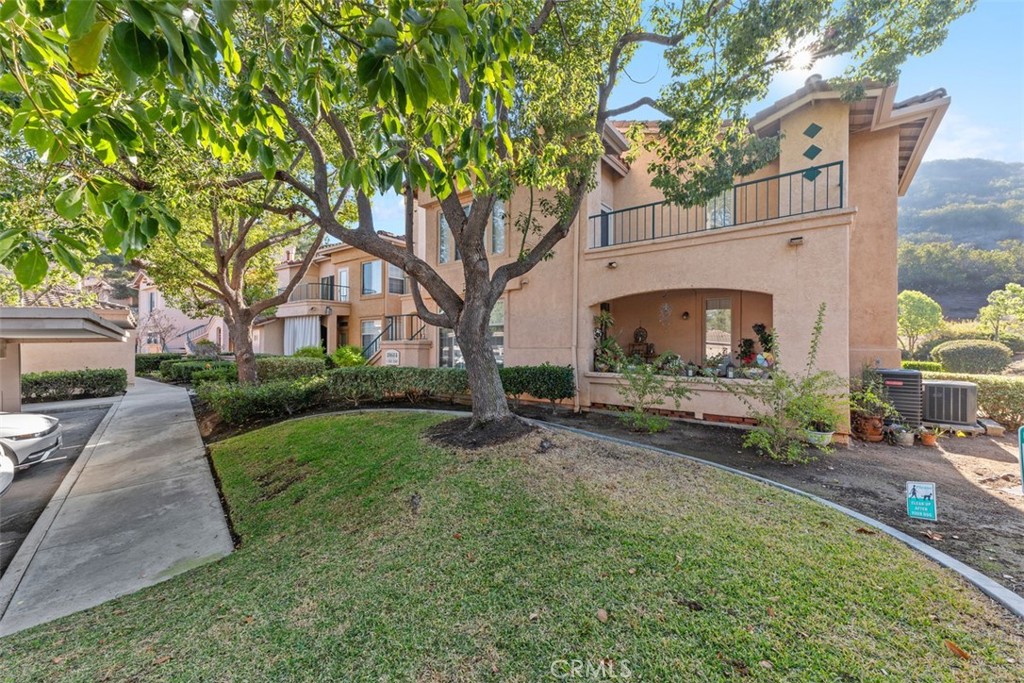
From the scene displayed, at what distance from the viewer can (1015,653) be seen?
2.49 meters

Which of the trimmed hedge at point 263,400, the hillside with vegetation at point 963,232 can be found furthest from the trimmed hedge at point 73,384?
the hillside with vegetation at point 963,232

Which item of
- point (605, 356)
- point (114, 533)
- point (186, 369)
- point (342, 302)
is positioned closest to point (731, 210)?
point (605, 356)

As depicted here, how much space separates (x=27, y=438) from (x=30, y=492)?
1223 mm

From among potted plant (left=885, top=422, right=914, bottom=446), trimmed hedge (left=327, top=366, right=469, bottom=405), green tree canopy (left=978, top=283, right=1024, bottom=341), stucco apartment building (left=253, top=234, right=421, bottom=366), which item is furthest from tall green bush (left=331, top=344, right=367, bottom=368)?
green tree canopy (left=978, top=283, right=1024, bottom=341)

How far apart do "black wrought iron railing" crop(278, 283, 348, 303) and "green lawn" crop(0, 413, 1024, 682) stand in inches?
755

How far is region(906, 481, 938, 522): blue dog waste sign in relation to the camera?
4.06m

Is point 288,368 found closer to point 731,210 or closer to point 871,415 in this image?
point 731,210

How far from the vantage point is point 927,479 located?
5.57 m

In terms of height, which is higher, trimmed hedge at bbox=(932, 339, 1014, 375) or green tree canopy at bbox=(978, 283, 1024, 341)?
green tree canopy at bbox=(978, 283, 1024, 341)

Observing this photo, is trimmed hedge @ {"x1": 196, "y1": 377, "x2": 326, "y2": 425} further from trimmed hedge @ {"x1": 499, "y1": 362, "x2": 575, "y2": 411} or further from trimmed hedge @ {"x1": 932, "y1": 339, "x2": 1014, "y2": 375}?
trimmed hedge @ {"x1": 932, "y1": 339, "x2": 1014, "y2": 375}

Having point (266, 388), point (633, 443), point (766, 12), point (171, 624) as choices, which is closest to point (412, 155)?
point (171, 624)

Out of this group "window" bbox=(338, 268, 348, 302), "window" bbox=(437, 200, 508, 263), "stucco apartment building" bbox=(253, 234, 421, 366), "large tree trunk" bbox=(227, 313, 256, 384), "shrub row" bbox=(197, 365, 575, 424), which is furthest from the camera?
"window" bbox=(338, 268, 348, 302)

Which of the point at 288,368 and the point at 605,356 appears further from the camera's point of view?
the point at 288,368

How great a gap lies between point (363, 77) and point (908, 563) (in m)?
5.33
